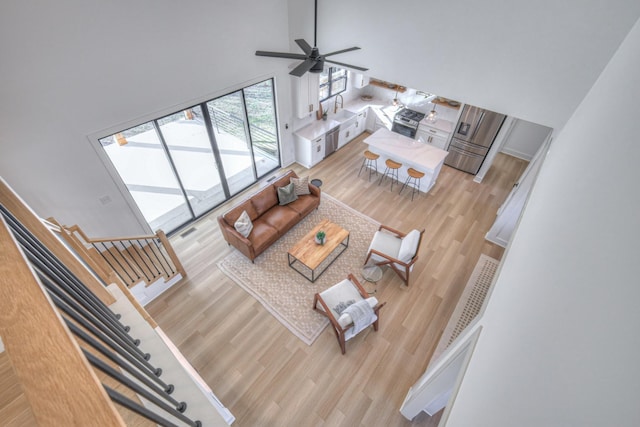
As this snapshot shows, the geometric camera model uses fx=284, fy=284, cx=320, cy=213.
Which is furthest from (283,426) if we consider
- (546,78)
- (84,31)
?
(546,78)

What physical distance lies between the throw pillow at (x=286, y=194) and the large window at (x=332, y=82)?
320cm

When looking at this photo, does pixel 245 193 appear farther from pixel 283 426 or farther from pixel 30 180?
pixel 283 426

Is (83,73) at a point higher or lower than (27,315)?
lower

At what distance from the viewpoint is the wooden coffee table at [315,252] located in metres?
4.74

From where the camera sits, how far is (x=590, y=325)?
547 mm

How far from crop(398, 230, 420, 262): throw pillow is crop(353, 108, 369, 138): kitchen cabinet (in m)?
4.63

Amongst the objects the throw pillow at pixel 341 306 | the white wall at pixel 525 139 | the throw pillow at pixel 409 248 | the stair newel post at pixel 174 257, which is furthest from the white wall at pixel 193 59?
the white wall at pixel 525 139

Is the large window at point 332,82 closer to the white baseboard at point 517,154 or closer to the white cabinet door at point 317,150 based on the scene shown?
the white cabinet door at point 317,150

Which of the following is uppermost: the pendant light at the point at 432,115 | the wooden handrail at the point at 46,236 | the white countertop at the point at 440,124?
the wooden handrail at the point at 46,236

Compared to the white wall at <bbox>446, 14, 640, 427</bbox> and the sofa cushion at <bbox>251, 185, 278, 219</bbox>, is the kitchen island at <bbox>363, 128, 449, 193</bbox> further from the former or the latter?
the white wall at <bbox>446, 14, 640, 427</bbox>

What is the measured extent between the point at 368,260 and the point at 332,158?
3.54 metres

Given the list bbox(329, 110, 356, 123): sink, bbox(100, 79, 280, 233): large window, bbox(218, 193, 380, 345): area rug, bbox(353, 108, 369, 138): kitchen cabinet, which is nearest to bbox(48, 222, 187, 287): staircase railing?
bbox(100, 79, 280, 233): large window

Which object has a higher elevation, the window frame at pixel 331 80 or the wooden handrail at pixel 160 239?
the window frame at pixel 331 80

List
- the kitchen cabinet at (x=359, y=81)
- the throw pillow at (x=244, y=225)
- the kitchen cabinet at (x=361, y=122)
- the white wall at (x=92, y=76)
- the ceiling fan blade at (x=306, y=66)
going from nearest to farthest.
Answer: the white wall at (x=92, y=76) < the ceiling fan blade at (x=306, y=66) < the throw pillow at (x=244, y=225) < the kitchen cabinet at (x=359, y=81) < the kitchen cabinet at (x=361, y=122)
